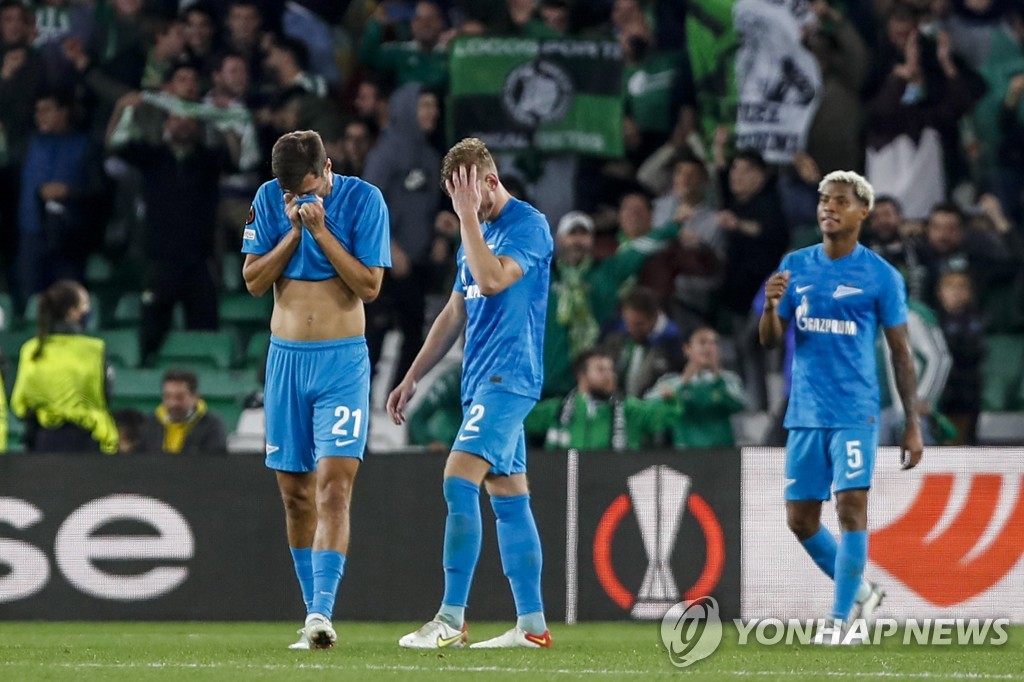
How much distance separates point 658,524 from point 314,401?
10.3 ft

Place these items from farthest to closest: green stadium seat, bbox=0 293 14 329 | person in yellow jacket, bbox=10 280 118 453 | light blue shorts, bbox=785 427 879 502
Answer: green stadium seat, bbox=0 293 14 329, person in yellow jacket, bbox=10 280 118 453, light blue shorts, bbox=785 427 879 502

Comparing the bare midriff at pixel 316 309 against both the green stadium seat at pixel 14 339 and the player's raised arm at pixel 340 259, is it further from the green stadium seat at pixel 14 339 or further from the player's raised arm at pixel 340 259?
the green stadium seat at pixel 14 339

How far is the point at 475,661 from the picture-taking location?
→ 6.49 m

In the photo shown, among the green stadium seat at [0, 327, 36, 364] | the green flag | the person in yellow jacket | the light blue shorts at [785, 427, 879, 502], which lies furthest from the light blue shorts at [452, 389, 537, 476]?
the green stadium seat at [0, 327, 36, 364]

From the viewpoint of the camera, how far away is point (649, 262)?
1225 centimetres

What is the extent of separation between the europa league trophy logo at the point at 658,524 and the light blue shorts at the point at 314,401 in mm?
2921

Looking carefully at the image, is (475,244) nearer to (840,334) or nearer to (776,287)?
(776,287)

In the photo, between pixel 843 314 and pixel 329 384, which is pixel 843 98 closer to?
pixel 843 314

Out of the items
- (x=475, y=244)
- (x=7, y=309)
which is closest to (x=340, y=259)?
(x=475, y=244)

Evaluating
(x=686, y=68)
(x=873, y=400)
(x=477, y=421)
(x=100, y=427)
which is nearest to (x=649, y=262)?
(x=686, y=68)

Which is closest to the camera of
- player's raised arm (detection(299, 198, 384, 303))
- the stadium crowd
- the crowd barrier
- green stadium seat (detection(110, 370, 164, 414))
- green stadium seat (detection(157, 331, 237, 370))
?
player's raised arm (detection(299, 198, 384, 303))

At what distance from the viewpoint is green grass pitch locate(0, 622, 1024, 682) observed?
→ 6.04 metres

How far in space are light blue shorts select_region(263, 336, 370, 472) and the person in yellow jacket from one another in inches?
170

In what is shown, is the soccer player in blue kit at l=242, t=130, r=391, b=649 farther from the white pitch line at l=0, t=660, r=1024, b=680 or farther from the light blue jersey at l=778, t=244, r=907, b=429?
the light blue jersey at l=778, t=244, r=907, b=429
